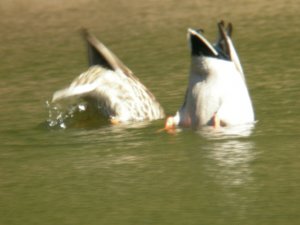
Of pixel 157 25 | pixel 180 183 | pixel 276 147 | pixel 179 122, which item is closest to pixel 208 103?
pixel 179 122

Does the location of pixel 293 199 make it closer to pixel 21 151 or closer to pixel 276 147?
pixel 276 147

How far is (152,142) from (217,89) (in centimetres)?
57

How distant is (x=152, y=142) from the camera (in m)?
8.23

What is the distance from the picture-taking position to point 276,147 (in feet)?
25.5

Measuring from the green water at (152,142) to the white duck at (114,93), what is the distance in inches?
7.2

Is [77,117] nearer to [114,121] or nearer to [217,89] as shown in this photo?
[114,121]

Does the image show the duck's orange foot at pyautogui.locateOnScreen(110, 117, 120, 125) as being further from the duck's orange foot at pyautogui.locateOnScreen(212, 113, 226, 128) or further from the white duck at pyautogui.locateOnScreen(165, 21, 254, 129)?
the duck's orange foot at pyautogui.locateOnScreen(212, 113, 226, 128)

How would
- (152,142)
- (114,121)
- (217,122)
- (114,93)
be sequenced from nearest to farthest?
(152,142) < (217,122) < (114,121) < (114,93)

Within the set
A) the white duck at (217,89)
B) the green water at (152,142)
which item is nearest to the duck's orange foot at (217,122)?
the white duck at (217,89)

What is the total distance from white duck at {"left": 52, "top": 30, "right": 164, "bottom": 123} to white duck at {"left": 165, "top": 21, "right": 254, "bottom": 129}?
0.59 meters

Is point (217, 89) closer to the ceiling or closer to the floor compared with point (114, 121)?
closer to the ceiling

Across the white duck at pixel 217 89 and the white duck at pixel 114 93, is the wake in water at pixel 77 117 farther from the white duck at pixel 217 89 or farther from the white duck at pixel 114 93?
the white duck at pixel 217 89

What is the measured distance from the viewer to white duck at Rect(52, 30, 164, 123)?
9094 millimetres

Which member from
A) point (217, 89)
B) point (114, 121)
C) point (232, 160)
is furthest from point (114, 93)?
point (232, 160)
